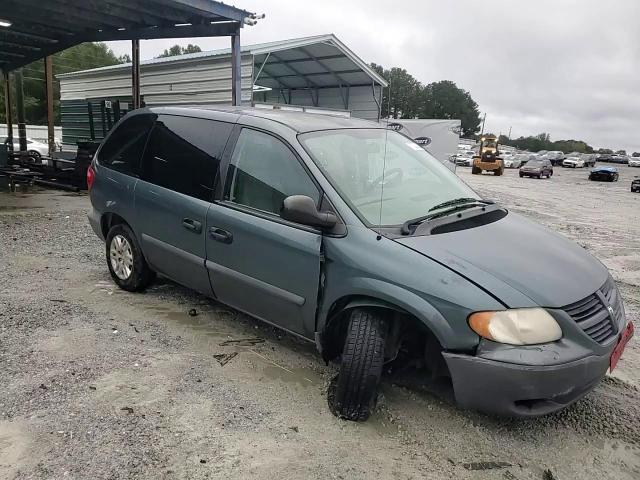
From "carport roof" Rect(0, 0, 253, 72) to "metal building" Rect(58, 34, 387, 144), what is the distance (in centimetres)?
242

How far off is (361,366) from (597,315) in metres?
1.29

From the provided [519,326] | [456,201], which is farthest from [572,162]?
[519,326]

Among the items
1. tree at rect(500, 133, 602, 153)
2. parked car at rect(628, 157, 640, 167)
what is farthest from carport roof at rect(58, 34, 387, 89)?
tree at rect(500, 133, 602, 153)

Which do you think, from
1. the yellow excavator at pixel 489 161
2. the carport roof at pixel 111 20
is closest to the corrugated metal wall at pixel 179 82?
the carport roof at pixel 111 20

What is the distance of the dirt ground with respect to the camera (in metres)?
2.45

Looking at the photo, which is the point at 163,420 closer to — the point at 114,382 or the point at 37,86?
the point at 114,382

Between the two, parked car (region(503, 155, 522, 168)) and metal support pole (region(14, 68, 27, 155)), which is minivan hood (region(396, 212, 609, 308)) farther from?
parked car (region(503, 155, 522, 168))

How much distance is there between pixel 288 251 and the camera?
10.2 feet

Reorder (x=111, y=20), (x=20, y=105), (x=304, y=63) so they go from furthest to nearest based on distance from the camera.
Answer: (x=304, y=63) → (x=20, y=105) → (x=111, y=20)

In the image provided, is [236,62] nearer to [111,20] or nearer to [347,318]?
[111,20]

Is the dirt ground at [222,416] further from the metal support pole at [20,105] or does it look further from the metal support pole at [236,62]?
the metal support pole at [20,105]

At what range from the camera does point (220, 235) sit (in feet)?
11.6

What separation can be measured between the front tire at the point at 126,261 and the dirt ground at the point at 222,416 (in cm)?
27

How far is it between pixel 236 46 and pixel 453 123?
10.7 m
